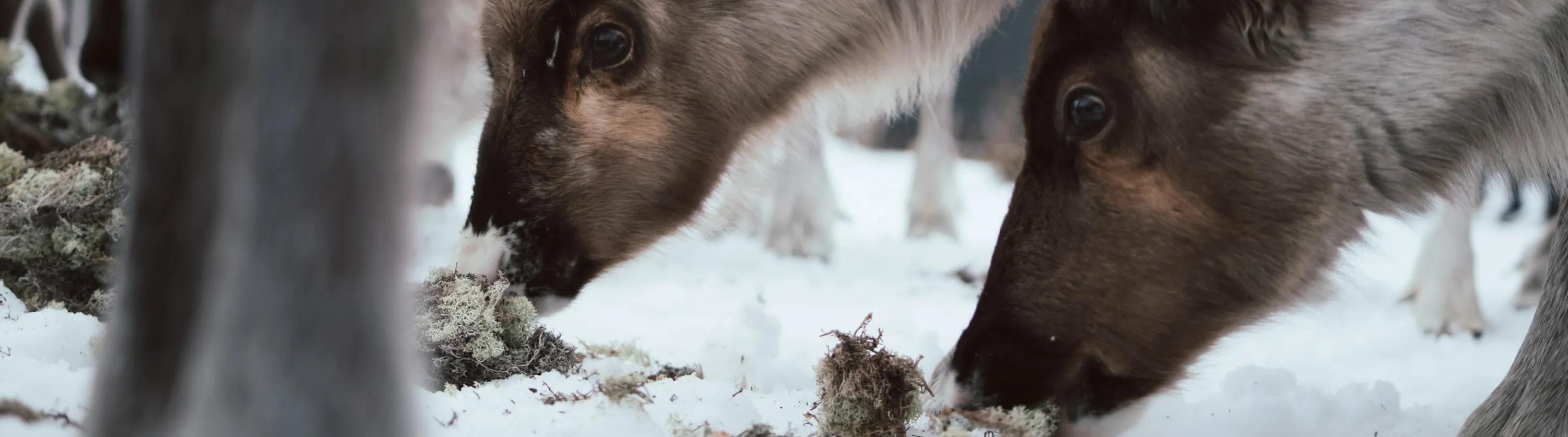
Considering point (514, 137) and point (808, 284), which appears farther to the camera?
point (808, 284)

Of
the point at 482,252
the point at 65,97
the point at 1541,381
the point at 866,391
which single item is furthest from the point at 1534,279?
the point at 65,97

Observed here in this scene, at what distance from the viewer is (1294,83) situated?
1222mm

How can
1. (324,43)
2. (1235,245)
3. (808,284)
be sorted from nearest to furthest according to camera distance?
(324,43)
(1235,245)
(808,284)

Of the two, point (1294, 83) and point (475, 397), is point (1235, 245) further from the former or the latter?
point (475, 397)

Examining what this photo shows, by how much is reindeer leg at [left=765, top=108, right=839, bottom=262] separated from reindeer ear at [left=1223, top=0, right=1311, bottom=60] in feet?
4.92

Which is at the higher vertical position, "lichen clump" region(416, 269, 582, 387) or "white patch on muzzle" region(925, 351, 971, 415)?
"lichen clump" region(416, 269, 582, 387)

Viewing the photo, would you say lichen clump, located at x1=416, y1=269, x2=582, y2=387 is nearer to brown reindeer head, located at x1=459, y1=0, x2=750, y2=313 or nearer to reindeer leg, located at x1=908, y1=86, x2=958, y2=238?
brown reindeer head, located at x1=459, y1=0, x2=750, y2=313

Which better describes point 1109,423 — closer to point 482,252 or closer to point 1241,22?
point 1241,22

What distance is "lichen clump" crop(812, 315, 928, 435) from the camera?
3.66ft

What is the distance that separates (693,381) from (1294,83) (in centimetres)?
72

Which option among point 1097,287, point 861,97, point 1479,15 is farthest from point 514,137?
point 1479,15

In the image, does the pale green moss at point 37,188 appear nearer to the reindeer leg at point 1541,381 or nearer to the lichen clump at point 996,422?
the lichen clump at point 996,422

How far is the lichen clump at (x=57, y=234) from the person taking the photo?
1558mm

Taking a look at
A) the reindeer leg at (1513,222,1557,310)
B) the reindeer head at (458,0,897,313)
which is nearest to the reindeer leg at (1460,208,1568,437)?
the reindeer head at (458,0,897,313)
